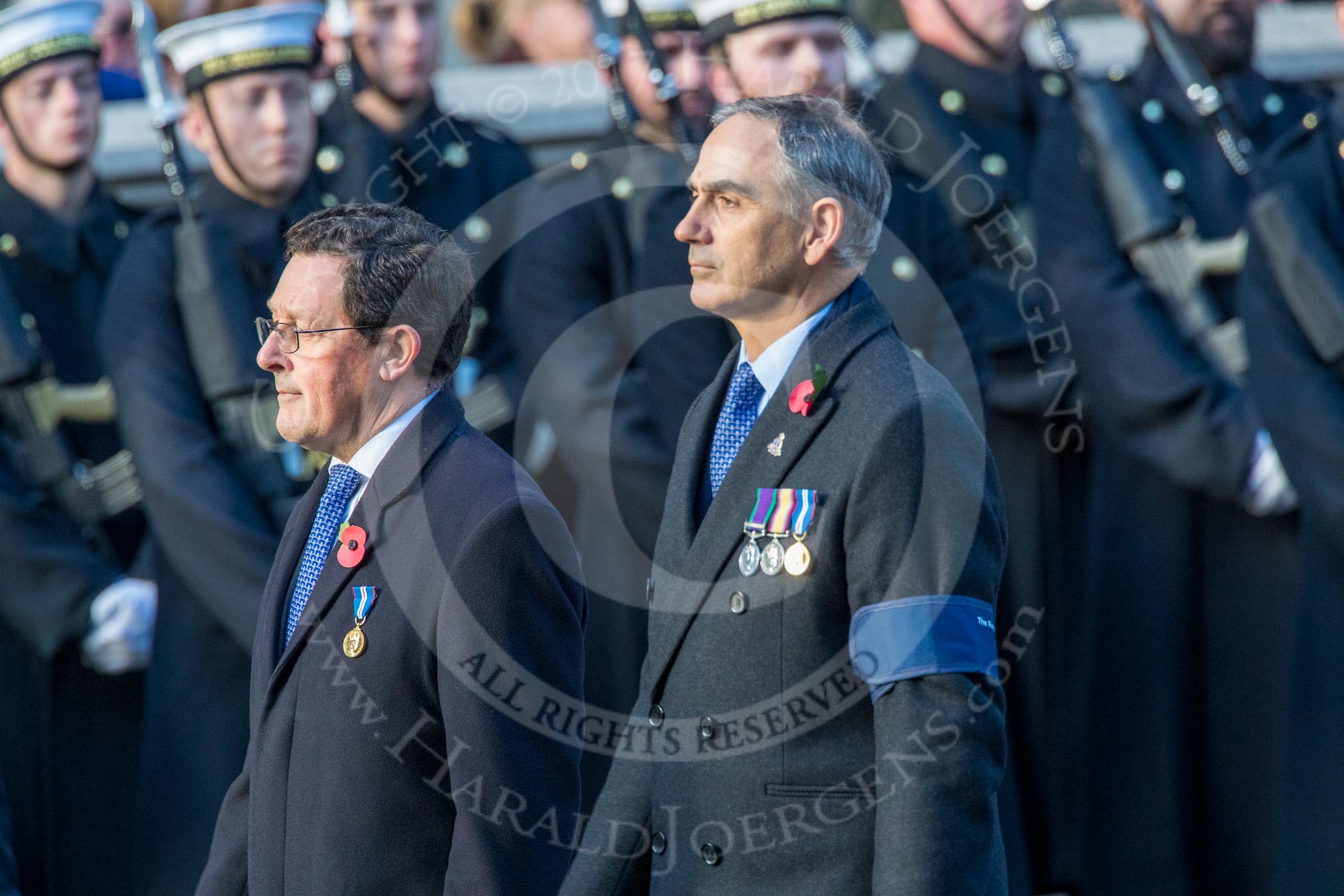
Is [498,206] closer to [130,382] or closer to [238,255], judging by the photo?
[238,255]

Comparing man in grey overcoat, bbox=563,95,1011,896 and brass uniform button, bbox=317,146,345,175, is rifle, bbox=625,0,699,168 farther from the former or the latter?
man in grey overcoat, bbox=563,95,1011,896

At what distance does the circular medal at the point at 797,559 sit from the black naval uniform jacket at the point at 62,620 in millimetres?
2680

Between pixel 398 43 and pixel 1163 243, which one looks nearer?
pixel 1163 243

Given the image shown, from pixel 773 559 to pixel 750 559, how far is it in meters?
0.04

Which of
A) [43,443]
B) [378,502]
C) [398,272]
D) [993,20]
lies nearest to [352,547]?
[378,502]

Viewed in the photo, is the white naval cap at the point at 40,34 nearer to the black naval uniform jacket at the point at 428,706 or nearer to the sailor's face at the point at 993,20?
the sailor's face at the point at 993,20

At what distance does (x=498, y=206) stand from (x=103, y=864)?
2.02m

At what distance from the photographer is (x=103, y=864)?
491 cm

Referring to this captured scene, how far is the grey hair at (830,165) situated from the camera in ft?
8.98

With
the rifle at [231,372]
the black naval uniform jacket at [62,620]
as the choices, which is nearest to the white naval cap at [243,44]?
the rifle at [231,372]

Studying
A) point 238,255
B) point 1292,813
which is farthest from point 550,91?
point 1292,813

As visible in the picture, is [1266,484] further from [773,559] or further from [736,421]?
[773,559]

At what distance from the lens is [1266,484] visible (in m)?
4.84

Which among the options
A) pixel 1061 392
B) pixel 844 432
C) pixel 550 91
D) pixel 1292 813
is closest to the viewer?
pixel 844 432
